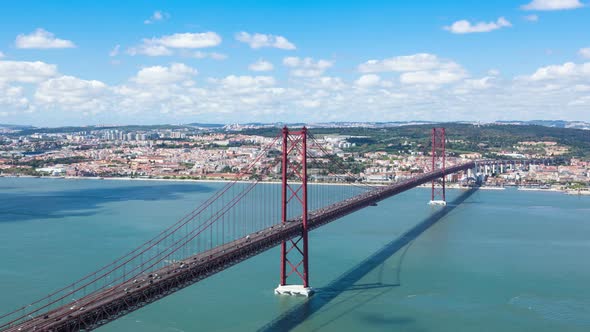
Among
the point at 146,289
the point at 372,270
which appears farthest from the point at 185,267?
the point at 372,270

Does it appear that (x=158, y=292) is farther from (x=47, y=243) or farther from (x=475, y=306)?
(x=47, y=243)

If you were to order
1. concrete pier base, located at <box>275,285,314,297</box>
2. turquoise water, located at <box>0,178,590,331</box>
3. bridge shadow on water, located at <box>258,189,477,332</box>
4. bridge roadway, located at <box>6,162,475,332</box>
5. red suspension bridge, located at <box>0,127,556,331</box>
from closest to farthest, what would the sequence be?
bridge roadway, located at <box>6,162,475,332</box> → red suspension bridge, located at <box>0,127,556,331</box> → bridge shadow on water, located at <box>258,189,477,332</box> → turquoise water, located at <box>0,178,590,331</box> → concrete pier base, located at <box>275,285,314,297</box>

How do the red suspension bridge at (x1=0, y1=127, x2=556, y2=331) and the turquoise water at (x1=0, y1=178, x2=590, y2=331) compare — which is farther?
the turquoise water at (x1=0, y1=178, x2=590, y2=331)

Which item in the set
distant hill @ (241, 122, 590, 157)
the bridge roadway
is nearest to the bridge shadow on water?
the bridge roadway

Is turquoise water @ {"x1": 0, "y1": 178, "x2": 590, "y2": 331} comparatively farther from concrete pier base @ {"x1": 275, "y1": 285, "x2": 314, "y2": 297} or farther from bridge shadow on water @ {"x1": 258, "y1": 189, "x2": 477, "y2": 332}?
concrete pier base @ {"x1": 275, "y1": 285, "x2": 314, "y2": 297}

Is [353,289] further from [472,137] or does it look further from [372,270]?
[472,137]

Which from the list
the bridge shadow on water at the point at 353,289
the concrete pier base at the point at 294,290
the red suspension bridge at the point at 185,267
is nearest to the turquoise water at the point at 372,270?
the bridge shadow on water at the point at 353,289

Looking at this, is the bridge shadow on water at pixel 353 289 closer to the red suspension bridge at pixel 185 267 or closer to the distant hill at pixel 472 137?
the red suspension bridge at pixel 185 267
